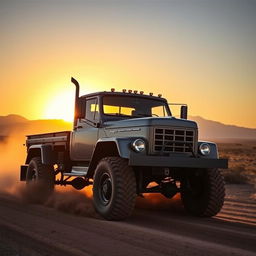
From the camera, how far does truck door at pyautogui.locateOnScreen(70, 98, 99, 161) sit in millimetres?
10727

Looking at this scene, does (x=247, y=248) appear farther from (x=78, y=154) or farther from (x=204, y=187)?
(x=78, y=154)

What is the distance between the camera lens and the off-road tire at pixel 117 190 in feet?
28.4

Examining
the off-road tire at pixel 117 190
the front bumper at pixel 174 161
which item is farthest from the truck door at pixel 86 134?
the front bumper at pixel 174 161

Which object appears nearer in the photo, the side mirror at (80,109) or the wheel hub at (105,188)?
the wheel hub at (105,188)

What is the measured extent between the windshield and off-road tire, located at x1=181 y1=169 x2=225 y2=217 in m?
1.85

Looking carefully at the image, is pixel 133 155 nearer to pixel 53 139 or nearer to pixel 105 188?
pixel 105 188

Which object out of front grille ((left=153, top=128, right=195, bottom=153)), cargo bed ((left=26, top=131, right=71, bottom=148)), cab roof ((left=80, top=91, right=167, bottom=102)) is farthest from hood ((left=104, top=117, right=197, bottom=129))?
cargo bed ((left=26, top=131, right=71, bottom=148))

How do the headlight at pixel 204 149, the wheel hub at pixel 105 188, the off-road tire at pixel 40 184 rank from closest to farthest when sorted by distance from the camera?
the wheel hub at pixel 105 188 < the headlight at pixel 204 149 < the off-road tire at pixel 40 184

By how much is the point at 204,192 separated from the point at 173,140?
149 centimetres

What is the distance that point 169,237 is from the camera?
282 inches

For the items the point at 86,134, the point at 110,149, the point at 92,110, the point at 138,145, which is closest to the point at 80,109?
the point at 92,110

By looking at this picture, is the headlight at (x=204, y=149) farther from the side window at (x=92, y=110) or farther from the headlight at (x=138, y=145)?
the side window at (x=92, y=110)

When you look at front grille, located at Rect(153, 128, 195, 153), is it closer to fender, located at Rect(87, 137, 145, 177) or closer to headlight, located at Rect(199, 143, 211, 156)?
headlight, located at Rect(199, 143, 211, 156)

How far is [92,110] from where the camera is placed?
11.0m
